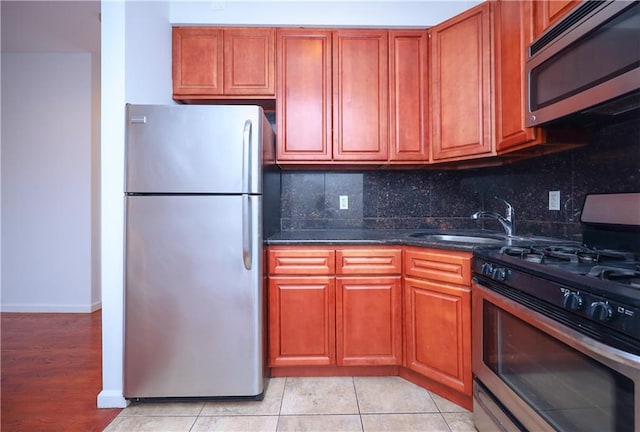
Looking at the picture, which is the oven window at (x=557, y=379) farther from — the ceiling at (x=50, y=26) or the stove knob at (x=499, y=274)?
the ceiling at (x=50, y=26)

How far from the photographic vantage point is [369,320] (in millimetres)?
1848

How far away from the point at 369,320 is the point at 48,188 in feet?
11.5

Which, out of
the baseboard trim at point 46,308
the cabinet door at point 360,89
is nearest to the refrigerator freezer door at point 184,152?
the cabinet door at point 360,89

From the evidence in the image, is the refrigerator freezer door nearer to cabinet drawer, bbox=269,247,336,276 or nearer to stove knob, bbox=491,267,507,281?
cabinet drawer, bbox=269,247,336,276

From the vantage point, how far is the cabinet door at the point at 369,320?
6.06 feet

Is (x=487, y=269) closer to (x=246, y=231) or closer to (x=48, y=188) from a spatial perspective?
(x=246, y=231)

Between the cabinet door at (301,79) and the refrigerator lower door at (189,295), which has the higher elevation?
the cabinet door at (301,79)

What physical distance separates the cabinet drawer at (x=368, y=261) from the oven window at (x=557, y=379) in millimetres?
606

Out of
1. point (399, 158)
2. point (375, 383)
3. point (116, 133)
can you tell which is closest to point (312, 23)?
point (399, 158)

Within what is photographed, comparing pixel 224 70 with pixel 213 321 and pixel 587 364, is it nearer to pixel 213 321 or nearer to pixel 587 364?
pixel 213 321

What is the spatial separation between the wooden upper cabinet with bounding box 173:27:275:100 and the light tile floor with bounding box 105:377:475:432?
77.6 inches

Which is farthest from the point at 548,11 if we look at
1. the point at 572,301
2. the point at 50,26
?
the point at 50,26

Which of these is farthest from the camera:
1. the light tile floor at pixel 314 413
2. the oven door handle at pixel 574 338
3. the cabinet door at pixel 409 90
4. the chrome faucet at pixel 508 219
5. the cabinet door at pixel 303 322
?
the cabinet door at pixel 409 90

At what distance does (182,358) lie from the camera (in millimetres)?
1617
